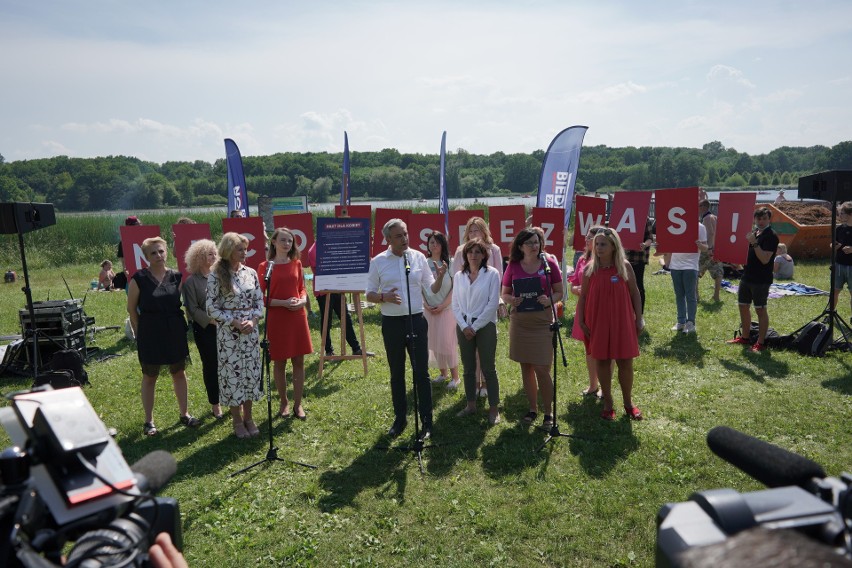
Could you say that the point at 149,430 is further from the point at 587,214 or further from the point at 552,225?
the point at 587,214

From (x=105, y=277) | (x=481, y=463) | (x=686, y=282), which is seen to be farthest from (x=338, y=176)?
(x=481, y=463)

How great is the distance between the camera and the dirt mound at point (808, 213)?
57.9 ft

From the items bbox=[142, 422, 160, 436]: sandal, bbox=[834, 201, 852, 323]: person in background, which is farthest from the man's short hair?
bbox=[142, 422, 160, 436]: sandal

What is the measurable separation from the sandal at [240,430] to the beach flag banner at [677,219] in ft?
20.0

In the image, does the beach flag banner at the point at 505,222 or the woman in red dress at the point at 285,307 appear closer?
Result: the woman in red dress at the point at 285,307

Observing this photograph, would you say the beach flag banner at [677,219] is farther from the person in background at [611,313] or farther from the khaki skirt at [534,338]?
the khaki skirt at [534,338]

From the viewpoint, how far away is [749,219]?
28.0ft

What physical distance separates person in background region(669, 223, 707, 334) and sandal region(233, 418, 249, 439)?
6.82 m

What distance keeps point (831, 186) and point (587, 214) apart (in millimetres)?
3423

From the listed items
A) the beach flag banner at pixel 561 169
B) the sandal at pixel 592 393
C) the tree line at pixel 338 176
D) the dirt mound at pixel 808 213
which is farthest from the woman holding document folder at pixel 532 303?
the tree line at pixel 338 176

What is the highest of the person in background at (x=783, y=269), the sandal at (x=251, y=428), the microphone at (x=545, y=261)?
the microphone at (x=545, y=261)

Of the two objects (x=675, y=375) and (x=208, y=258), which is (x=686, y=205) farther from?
(x=208, y=258)

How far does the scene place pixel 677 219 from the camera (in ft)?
27.8

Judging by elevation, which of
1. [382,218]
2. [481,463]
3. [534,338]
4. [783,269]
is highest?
[382,218]
